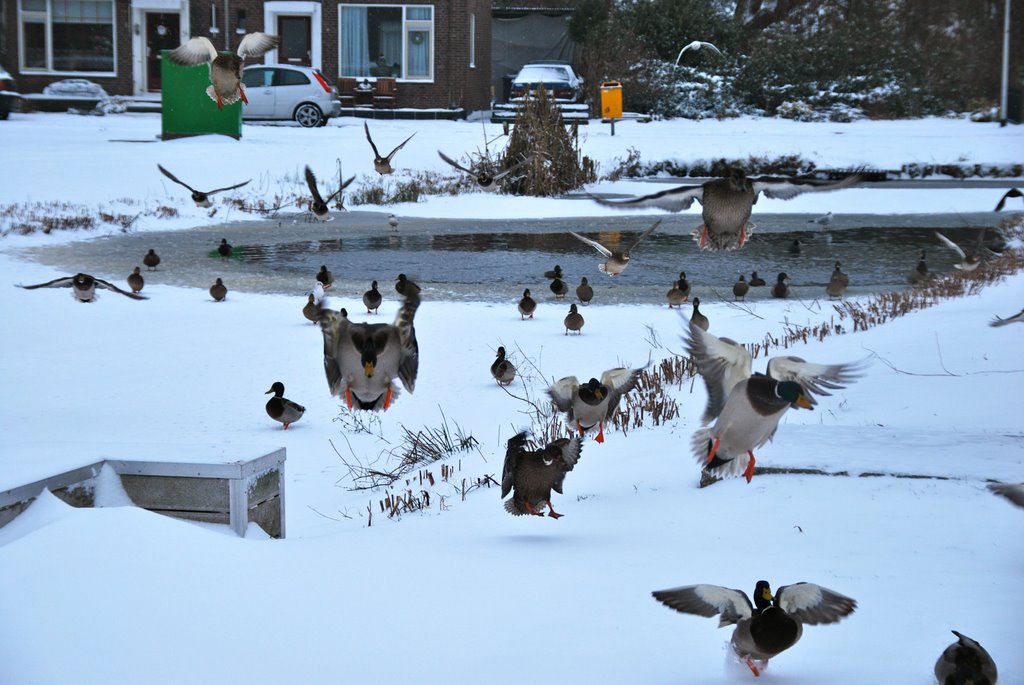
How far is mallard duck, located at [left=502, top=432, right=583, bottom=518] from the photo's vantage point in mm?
5188

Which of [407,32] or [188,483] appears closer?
[188,483]

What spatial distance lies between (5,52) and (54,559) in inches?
1645

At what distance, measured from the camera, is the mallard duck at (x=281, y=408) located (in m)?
8.88

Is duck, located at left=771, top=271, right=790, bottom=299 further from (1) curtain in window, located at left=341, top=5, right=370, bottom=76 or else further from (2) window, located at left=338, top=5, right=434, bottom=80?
(1) curtain in window, located at left=341, top=5, right=370, bottom=76

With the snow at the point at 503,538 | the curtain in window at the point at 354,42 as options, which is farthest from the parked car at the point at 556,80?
the snow at the point at 503,538

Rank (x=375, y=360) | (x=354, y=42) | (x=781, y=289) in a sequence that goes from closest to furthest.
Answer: (x=375, y=360), (x=781, y=289), (x=354, y=42)

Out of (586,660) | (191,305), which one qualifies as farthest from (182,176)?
(586,660)

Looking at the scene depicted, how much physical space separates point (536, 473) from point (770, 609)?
1882 mm

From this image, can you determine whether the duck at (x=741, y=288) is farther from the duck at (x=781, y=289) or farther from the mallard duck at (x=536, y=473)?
the mallard duck at (x=536, y=473)

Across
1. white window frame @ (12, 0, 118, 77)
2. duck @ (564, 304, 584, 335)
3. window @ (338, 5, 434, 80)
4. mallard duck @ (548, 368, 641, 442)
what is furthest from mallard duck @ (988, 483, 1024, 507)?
white window frame @ (12, 0, 118, 77)

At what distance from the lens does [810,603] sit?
136 inches

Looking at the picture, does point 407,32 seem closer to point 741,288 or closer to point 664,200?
point 741,288

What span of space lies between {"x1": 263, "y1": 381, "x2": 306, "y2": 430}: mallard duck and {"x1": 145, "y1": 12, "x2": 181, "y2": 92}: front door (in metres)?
36.2

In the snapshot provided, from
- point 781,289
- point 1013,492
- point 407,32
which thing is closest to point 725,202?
point 1013,492
